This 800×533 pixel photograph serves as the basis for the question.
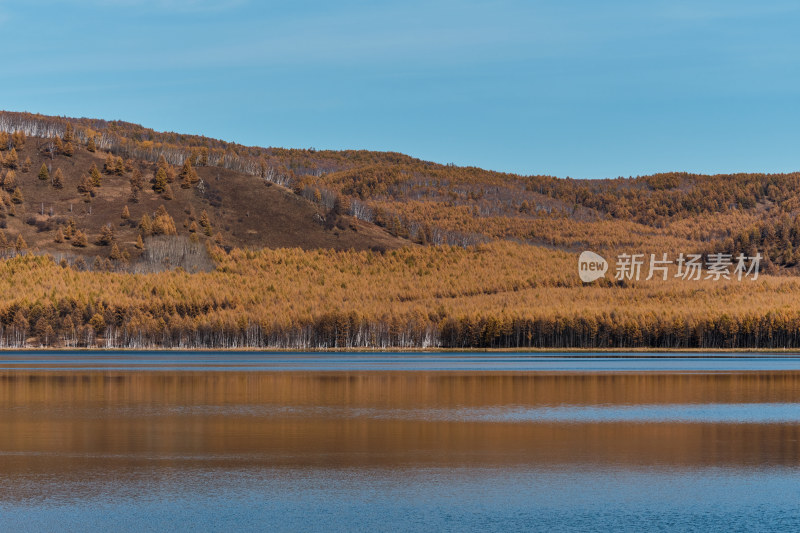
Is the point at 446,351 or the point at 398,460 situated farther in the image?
the point at 446,351

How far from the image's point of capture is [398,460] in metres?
40.5

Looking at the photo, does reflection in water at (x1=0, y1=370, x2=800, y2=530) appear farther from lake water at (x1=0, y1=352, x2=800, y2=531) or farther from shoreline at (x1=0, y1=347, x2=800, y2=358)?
shoreline at (x1=0, y1=347, x2=800, y2=358)

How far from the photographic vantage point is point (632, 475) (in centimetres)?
3734

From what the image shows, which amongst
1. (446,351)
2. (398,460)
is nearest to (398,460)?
(398,460)

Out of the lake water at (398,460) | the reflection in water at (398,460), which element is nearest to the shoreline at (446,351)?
the lake water at (398,460)

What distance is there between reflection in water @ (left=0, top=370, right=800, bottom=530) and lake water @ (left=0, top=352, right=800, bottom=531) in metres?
0.12

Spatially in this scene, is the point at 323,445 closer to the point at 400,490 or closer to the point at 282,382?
the point at 400,490

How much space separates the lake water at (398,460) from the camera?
3045 cm

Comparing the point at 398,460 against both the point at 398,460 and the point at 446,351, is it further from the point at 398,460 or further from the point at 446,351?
the point at 446,351

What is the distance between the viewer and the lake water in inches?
1199

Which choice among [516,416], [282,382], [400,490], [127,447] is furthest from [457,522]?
[282,382]

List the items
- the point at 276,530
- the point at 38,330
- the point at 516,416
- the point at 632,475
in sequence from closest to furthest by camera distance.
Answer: the point at 276,530 < the point at 632,475 < the point at 516,416 < the point at 38,330

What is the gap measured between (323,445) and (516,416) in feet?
55.0

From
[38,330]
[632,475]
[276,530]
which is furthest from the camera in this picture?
[38,330]
